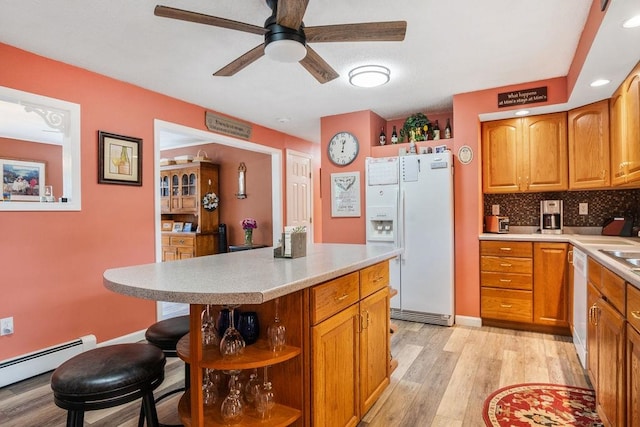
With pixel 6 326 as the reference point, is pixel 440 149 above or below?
above

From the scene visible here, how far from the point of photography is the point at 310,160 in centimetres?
609

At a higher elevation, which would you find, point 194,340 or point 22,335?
point 194,340

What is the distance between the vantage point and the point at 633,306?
1.41m

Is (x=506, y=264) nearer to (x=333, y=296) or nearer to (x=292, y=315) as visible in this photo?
(x=333, y=296)

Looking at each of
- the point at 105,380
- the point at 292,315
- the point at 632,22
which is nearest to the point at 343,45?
the point at 632,22

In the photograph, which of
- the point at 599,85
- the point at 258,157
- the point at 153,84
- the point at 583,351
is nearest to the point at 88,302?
the point at 153,84

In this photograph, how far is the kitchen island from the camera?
126 cm

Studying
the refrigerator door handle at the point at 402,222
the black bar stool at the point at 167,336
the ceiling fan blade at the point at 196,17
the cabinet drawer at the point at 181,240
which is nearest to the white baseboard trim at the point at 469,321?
the refrigerator door handle at the point at 402,222

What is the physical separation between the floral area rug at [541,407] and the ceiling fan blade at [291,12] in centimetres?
235

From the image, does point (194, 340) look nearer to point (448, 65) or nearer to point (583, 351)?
point (583, 351)

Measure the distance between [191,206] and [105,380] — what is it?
4.97m

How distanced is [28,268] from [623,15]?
13.2 ft

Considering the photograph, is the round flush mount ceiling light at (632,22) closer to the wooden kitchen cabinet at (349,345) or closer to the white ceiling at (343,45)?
the white ceiling at (343,45)

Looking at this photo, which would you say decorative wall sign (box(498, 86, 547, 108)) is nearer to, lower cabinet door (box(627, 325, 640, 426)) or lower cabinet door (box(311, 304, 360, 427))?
lower cabinet door (box(627, 325, 640, 426))
